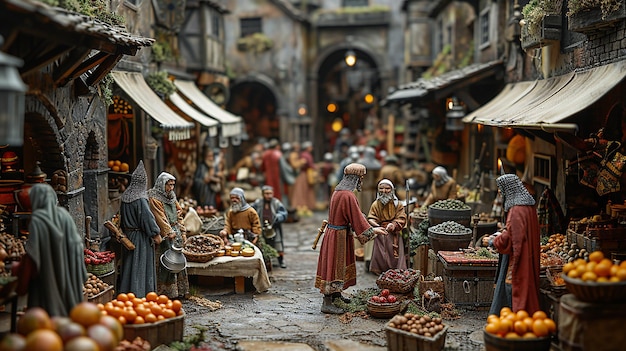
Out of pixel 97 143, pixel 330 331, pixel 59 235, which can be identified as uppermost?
pixel 97 143

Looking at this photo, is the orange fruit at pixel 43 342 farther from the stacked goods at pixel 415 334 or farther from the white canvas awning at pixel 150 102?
the white canvas awning at pixel 150 102

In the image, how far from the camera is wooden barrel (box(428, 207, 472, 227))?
538 inches

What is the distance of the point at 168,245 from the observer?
41.3 feet

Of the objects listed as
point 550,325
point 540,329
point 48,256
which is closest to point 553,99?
point 550,325

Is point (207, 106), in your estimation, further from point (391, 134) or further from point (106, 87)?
point (391, 134)

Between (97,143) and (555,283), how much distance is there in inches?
302

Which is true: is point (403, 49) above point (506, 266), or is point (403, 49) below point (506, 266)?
above

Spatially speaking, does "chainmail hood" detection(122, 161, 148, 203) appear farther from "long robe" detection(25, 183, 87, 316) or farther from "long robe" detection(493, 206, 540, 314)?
"long robe" detection(493, 206, 540, 314)

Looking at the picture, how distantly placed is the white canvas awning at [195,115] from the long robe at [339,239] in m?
6.80

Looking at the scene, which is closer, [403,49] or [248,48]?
[248,48]

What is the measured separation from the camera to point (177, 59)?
20547 mm

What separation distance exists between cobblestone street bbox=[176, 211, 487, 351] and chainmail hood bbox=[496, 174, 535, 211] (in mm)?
1914

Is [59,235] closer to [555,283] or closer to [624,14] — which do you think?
[555,283]

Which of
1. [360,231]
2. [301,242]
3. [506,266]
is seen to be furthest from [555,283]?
[301,242]
